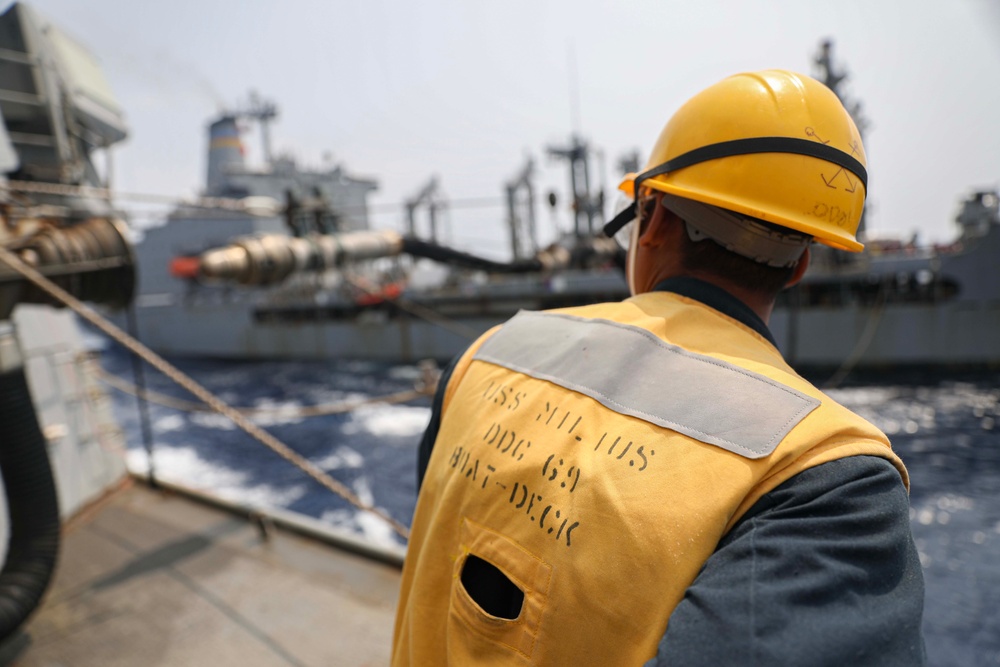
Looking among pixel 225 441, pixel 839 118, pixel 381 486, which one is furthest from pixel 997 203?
pixel 225 441

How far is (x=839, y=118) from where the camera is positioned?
3.59 ft

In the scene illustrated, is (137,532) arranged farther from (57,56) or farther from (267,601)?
(57,56)

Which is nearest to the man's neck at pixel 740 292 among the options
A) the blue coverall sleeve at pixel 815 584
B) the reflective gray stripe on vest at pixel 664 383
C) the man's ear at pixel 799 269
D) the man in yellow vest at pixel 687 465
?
the man in yellow vest at pixel 687 465

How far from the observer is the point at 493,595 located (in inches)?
36.0

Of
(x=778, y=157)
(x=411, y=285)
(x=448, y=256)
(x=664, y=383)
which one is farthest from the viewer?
(x=411, y=285)

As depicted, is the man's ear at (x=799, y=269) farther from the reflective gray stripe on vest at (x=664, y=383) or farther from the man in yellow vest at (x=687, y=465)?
the reflective gray stripe on vest at (x=664, y=383)

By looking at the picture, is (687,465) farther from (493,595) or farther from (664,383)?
(493,595)

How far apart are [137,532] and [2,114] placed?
3.56 m

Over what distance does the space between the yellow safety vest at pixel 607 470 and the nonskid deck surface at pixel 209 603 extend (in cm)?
231

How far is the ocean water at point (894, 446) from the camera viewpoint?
21.0 ft

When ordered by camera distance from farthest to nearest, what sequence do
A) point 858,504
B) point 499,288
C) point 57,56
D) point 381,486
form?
point 499,288 < point 381,486 < point 57,56 < point 858,504

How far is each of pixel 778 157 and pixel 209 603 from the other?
393cm

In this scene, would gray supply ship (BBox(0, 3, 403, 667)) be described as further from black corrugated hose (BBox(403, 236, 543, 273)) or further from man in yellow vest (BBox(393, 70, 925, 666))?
man in yellow vest (BBox(393, 70, 925, 666))

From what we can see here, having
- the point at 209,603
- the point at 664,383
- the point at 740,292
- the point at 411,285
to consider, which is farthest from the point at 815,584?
the point at 411,285
